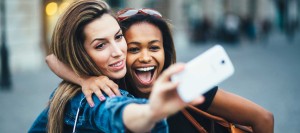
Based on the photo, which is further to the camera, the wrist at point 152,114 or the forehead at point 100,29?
the forehead at point 100,29

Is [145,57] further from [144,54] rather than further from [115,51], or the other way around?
[115,51]

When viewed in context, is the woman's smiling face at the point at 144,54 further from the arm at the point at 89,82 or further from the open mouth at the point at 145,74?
the arm at the point at 89,82

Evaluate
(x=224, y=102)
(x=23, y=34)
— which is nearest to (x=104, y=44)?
(x=224, y=102)

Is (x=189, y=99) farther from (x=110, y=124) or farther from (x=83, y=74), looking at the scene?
(x=83, y=74)

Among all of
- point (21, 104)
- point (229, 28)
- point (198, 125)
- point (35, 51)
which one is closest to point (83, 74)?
point (198, 125)

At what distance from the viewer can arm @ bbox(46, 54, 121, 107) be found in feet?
7.34

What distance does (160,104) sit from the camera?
5.36 ft

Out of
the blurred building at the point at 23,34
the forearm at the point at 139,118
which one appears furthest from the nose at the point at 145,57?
the blurred building at the point at 23,34

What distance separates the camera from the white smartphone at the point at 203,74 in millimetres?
1562

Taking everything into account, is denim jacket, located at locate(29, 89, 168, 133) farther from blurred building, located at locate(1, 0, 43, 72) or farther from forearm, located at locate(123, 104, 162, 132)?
blurred building, located at locate(1, 0, 43, 72)

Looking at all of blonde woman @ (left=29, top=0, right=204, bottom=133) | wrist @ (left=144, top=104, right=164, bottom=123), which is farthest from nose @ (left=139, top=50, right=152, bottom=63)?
wrist @ (left=144, top=104, right=164, bottom=123)

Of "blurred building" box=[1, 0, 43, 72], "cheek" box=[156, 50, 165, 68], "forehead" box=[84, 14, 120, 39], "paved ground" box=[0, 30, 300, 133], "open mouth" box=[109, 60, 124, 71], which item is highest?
"forehead" box=[84, 14, 120, 39]

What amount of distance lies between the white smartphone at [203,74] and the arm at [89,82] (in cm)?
69

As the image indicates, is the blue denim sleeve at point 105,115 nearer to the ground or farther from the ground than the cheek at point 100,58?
nearer to the ground
